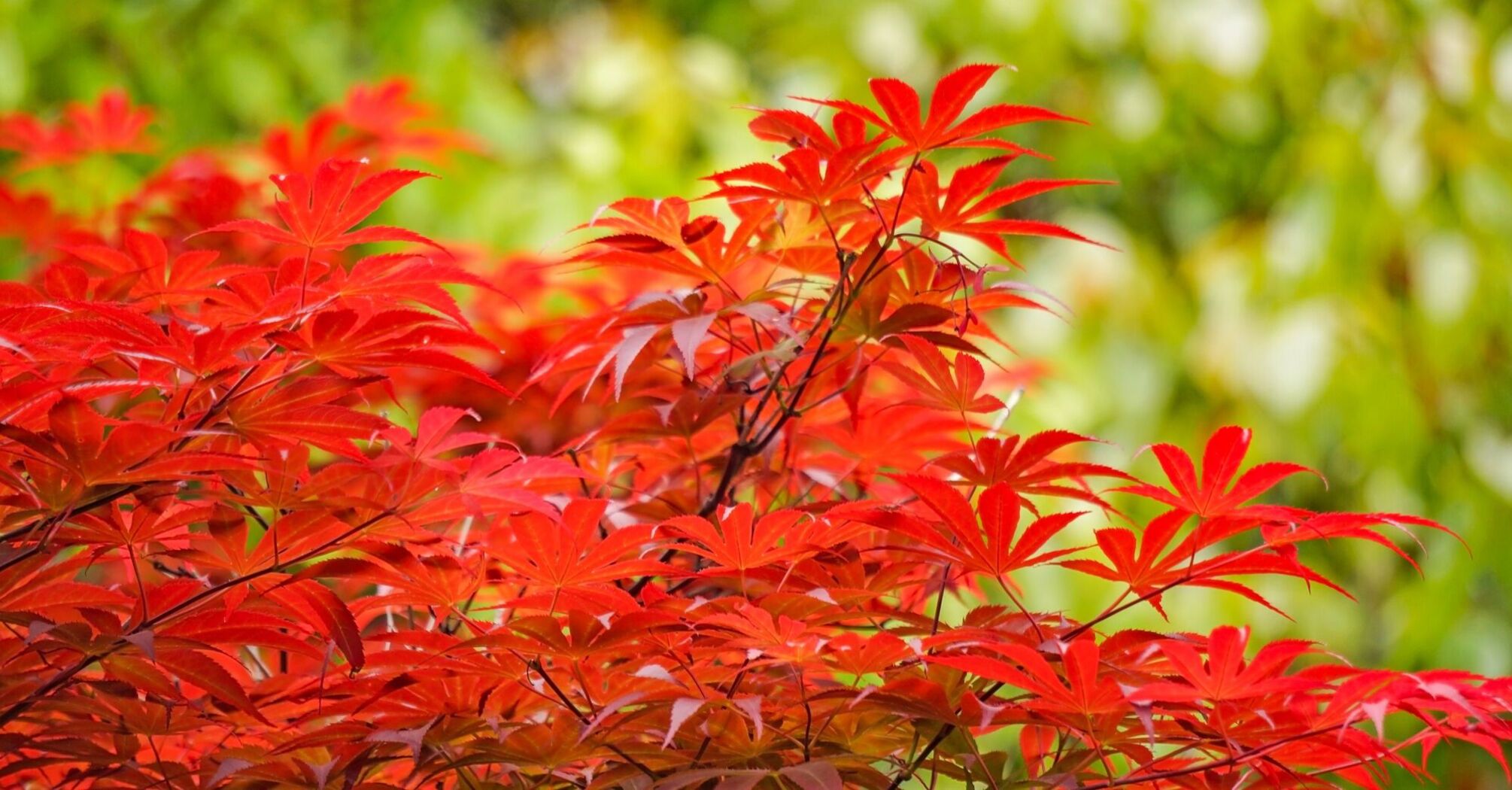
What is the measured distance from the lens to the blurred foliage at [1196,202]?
7.91ft

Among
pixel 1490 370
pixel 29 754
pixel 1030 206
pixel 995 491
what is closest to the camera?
pixel 995 491

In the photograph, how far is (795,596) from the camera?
61 cm

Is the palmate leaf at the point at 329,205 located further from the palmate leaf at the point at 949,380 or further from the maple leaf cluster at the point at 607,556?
the palmate leaf at the point at 949,380

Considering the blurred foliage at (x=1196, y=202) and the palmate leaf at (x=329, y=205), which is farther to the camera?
the blurred foliage at (x=1196, y=202)

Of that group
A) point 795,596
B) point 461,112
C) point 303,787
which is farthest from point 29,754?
point 461,112

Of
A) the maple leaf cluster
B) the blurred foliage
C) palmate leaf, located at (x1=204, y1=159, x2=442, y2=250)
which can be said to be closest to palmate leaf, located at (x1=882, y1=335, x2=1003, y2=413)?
the maple leaf cluster

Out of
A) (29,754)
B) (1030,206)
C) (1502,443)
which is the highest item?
(1030,206)

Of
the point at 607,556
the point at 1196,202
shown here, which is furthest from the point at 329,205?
the point at 1196,202

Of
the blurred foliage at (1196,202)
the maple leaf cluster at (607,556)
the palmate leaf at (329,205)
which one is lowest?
the maple leaf cluster at (607,556)

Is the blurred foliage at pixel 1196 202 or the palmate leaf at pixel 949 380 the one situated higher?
the blurred foliage at pixel 1196 202

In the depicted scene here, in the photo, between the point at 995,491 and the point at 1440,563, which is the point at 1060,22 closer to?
the point at 1440,563

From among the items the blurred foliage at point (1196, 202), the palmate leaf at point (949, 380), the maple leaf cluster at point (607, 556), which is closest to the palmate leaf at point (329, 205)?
the maple leaf cluster at point (607, 556)

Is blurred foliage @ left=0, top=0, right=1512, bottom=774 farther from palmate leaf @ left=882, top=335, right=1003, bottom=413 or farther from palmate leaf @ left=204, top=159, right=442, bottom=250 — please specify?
palmate leaf @ left=204, top=159, right=442, bottom=250

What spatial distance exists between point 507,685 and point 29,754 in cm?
41
